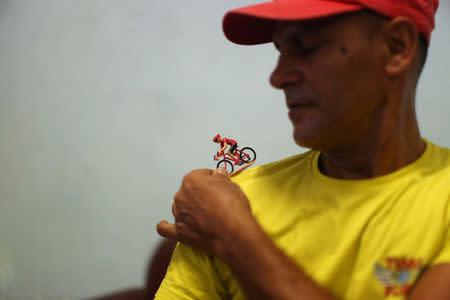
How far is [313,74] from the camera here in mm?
604

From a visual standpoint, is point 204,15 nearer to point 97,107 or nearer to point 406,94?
point 97,107

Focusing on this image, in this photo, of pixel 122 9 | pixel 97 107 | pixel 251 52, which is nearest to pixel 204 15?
pixel 251 52

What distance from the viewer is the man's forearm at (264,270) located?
54 centimetres

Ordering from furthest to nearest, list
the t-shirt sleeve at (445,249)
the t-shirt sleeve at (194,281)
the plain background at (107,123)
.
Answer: the plain background at (107,123)
the t-shirt sleeve at (194,281)
the t-shirt sleeve at (445,249)

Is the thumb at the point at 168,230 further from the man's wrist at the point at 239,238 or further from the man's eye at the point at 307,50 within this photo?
the man's eye at the point at 307,50

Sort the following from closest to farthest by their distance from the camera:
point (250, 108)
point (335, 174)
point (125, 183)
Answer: point (335, 174) → point (250, 108) → point (125, 183)

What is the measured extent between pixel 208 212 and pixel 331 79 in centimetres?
29

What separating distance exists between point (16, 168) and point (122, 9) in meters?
0.86

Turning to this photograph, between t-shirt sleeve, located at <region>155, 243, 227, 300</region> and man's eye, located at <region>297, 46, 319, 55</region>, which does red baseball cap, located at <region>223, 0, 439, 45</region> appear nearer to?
man's eye, located at <region>297, 46, 319, 55</region>

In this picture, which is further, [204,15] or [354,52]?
[204,15]

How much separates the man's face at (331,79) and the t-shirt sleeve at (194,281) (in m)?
0.30

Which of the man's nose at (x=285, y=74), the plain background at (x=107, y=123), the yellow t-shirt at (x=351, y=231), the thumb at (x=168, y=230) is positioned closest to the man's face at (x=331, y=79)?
the man's nose at (x=285, y=74)

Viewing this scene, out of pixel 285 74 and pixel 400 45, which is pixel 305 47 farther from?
pixel 400 45

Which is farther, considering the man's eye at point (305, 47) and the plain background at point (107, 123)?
the plain background at point (107, 123)
